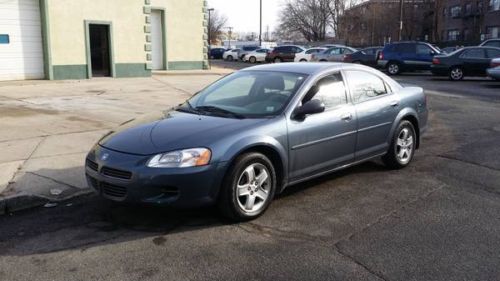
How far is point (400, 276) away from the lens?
3.75m

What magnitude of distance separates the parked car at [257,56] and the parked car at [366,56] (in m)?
16.1

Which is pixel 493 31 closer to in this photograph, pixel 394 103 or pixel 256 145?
pixel 394 103

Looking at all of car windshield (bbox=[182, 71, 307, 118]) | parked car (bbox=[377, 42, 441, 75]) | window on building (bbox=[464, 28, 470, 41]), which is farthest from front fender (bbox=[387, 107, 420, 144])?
window on building (bbox=[464, 28, 470, 41])

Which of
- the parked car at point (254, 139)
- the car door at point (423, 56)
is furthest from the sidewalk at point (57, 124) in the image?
the car door at point (423, 56)

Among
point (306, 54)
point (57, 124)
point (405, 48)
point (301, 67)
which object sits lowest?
point (57, 124)

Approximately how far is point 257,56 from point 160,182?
40.9 m

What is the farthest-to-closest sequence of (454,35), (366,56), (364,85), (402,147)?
(454,35), (366,56), (402,147), (364,85)

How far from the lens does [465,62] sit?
21.9m

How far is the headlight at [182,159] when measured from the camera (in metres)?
4.47

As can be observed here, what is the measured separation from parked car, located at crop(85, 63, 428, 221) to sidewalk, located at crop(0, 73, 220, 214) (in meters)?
1.07

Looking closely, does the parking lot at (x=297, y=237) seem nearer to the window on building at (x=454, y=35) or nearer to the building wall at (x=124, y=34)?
the building wall at (x=124, y=34)

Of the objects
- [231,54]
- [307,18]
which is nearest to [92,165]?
[231,54]

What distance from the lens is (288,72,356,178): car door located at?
5.27 meters

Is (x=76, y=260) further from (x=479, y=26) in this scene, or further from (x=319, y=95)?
(x=479, y=26)
